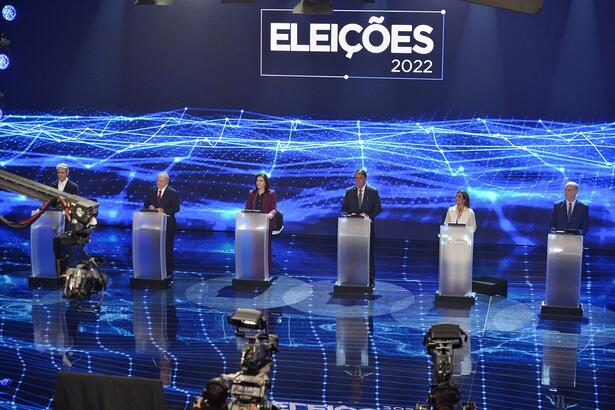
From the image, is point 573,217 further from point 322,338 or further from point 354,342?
point 322,338

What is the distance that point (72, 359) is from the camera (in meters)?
8.41

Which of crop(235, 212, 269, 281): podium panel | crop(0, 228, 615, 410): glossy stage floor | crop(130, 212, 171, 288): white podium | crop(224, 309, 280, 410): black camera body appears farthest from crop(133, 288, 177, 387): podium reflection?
crop(224, 309, 280, 410): black camera body

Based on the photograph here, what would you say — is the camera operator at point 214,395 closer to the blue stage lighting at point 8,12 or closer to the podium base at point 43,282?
the podium base at point 43,282

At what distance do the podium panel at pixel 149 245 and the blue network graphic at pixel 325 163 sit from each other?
452 cm

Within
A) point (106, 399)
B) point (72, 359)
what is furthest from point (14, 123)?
point (106, 399)

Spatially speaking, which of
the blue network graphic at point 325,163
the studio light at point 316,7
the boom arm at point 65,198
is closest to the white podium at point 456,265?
the studio light at point 316,7

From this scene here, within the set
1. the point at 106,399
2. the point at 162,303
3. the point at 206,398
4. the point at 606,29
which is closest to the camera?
the point at 206,398

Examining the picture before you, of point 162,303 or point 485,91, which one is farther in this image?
point 485,91

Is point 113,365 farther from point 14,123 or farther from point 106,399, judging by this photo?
point 14,123

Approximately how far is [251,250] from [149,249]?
1186 mm

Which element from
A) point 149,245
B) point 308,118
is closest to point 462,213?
point 149,245

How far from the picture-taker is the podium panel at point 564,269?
10141mm

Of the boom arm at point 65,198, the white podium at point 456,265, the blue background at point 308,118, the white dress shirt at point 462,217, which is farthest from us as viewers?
the blue background at point 308,118

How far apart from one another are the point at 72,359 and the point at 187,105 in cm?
798
